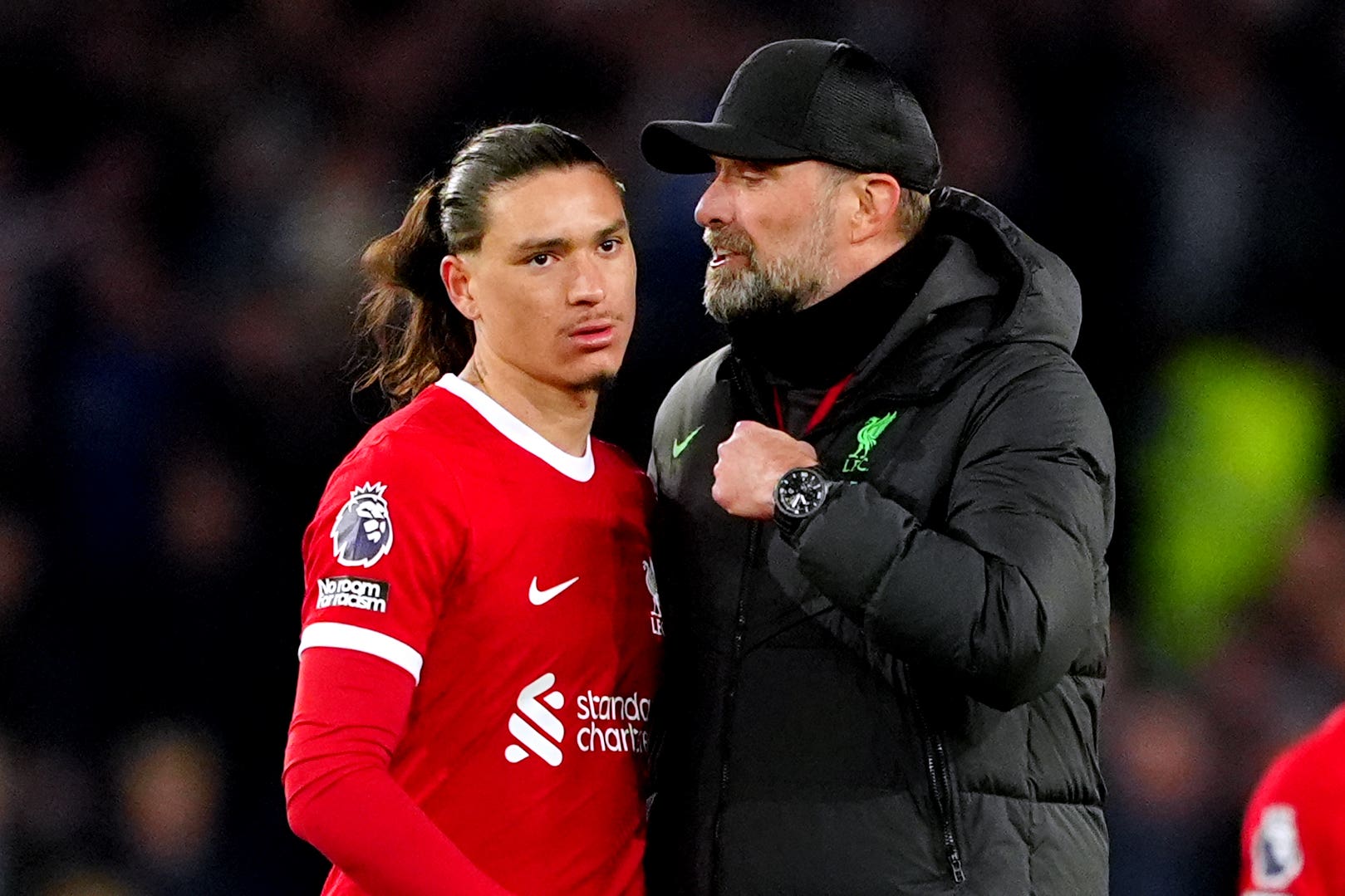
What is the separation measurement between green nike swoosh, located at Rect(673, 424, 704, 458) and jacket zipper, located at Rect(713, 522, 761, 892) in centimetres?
33

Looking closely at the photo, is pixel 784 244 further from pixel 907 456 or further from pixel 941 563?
pixel 941 563

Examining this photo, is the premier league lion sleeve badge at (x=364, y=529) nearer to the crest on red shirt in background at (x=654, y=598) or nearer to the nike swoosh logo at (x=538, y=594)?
the nike swoosh logo at (x=538, y=594)

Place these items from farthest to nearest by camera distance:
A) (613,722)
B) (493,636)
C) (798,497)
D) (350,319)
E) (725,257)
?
(350,319), (725,257), (613,722), (493,636), (798,497)

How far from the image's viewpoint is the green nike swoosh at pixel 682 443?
3.38 metres

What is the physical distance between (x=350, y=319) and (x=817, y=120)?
11.8ft

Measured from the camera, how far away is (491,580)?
297 centimetres

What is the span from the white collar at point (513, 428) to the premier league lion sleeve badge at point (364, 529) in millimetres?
325

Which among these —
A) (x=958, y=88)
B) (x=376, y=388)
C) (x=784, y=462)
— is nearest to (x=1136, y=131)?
(x=958, y=88)

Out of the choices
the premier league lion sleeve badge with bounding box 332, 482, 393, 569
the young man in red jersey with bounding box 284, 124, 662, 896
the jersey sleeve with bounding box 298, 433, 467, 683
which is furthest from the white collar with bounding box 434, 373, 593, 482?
the premier league lion sleeve badge with bounding box 332, 482, 393, 569

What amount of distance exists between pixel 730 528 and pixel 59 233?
14.8 feet

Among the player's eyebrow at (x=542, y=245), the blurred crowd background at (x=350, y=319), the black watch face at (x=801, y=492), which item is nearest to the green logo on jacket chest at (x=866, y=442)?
the black watch face at (x=801, y=492)

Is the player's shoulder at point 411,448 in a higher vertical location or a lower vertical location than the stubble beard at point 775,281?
lower

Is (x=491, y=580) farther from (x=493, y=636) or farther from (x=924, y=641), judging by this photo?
(x=924, y=641)

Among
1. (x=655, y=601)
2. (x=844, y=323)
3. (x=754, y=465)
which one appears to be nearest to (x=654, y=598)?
(x=655, y=601)
